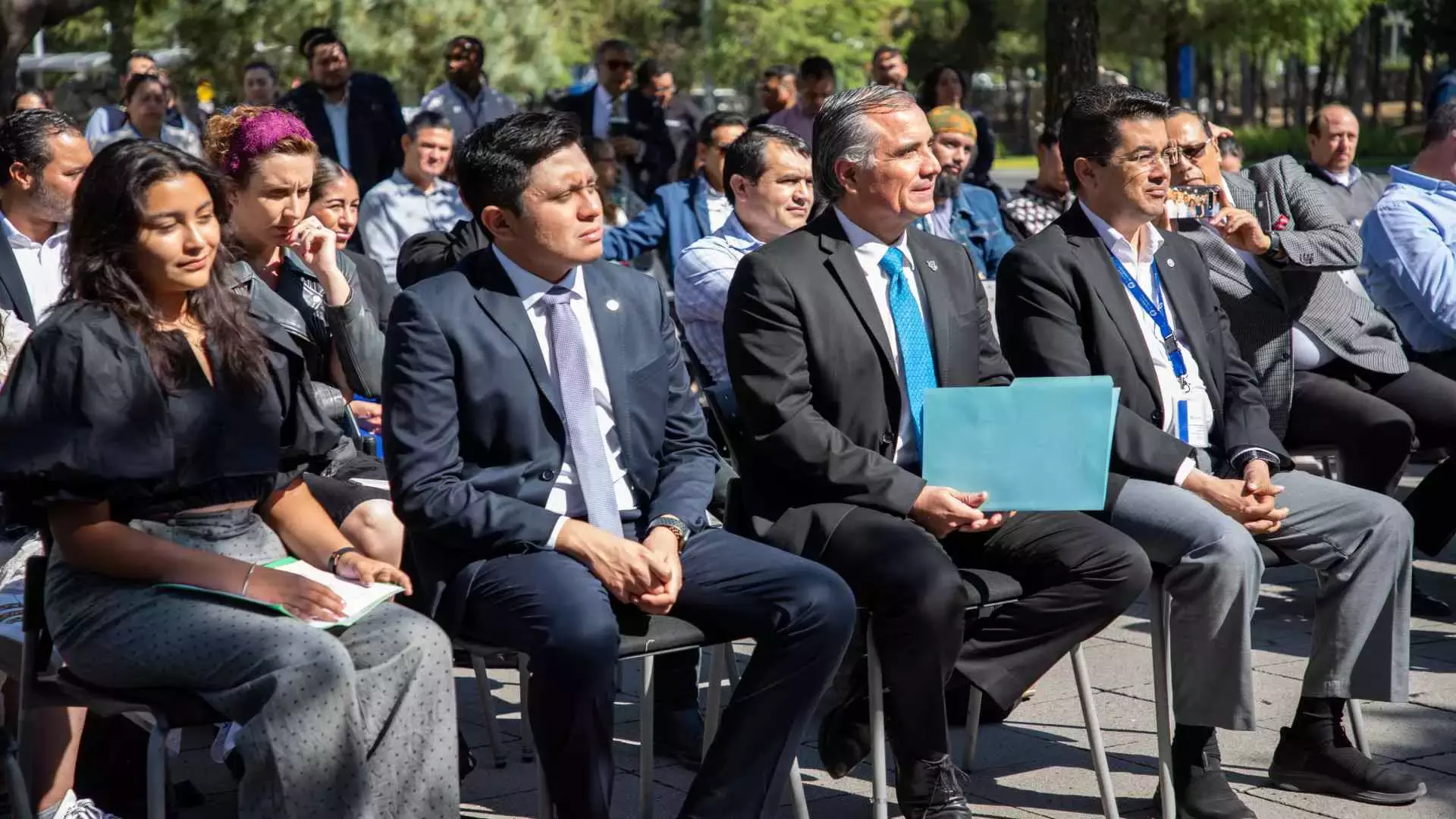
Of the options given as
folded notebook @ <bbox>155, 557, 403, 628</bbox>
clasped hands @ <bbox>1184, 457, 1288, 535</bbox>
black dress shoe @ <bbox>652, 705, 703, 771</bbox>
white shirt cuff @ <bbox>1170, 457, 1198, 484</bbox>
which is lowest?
black dress shoe @ <bbox>652, 705, 703, 771</bbox>

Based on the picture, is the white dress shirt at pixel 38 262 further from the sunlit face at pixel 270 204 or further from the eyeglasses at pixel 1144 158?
the eyeglasses at pixel 1144 158

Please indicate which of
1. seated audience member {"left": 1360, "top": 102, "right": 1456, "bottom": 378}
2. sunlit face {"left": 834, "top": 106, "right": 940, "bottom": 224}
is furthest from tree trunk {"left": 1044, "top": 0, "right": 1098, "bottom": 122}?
sunlit face {"left": 834, "top": 106, "right": 940, "bottom": 224}

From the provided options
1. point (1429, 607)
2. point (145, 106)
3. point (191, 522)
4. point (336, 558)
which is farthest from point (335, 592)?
point (145, 106)

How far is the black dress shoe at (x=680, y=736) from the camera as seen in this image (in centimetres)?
472

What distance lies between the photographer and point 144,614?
3.35 metres

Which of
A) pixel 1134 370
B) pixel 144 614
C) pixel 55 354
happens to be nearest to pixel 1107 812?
pixel 1134 370

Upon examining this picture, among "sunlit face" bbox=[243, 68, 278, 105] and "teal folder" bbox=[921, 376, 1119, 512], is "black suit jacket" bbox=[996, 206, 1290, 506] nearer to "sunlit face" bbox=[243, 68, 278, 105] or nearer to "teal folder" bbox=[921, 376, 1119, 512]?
"teal folder" bbox=[921, 376, 1119, 512]

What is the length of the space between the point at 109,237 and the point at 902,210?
193 centimetres

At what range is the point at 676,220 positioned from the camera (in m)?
8.09

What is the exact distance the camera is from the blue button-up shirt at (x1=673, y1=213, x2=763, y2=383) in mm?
5598

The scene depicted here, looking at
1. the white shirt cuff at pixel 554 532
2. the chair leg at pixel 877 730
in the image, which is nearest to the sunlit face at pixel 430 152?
the white shirt cuff at pixel 554 532

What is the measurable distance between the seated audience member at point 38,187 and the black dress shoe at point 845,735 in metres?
2.57

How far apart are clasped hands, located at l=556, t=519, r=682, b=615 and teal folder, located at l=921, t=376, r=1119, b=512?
763mm

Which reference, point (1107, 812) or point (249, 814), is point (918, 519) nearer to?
point (1107, 812)
